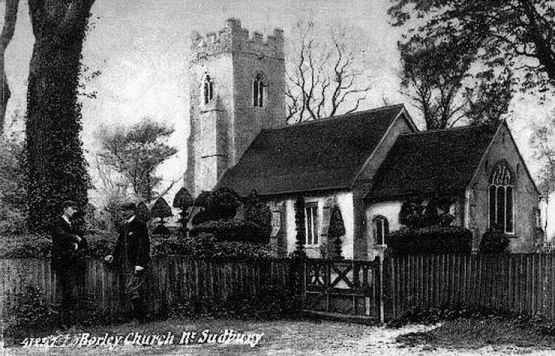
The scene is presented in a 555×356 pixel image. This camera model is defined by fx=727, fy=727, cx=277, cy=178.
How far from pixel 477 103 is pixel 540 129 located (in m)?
19.1

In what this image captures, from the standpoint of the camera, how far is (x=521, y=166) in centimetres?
3206

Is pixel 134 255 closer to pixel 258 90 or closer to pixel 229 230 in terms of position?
pixel 229 230

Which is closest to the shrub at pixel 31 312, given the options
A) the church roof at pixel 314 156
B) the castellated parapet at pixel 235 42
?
the church roof at pixel 314 156

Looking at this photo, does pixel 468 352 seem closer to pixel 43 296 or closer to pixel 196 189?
pixel 43 296

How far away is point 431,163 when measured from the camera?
31797mm

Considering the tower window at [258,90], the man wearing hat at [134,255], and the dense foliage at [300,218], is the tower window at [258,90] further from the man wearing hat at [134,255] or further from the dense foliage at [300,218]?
the man wearing hat at [134,255]

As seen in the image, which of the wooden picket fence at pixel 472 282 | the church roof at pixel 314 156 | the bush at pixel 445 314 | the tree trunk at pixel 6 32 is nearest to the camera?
the wooden picket fence at pixel 472 282

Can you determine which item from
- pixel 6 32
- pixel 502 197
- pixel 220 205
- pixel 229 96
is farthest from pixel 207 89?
pixel 6 32

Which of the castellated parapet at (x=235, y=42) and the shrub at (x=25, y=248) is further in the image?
the castellated parapet at (x=235, y=42)

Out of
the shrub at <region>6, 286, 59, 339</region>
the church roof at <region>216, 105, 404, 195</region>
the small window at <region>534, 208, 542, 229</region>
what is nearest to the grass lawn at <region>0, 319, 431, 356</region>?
the shrub at <region>6, 286, 59, 339</region>

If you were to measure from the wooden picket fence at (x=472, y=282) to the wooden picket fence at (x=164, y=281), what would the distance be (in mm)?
2098

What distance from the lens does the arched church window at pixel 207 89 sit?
1741 inches

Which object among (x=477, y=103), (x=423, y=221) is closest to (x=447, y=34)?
(x=477, y=103)

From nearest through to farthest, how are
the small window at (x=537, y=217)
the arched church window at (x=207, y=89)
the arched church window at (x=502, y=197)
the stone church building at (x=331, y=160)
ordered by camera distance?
the stone church building at (x=331, y=160)
the arched church window at (x=502, y=197)
the small window at (x=537, y=217)
the arched church window at (x=207, y=89)
